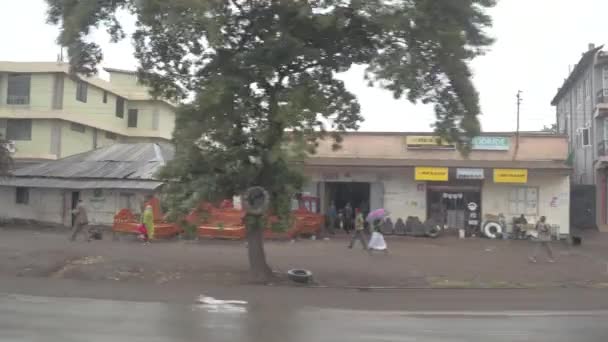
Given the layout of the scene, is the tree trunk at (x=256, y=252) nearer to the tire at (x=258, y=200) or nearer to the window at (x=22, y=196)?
the tire at (x=258, y=200)

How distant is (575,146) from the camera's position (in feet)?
126

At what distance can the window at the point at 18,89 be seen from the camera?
34.6 meters

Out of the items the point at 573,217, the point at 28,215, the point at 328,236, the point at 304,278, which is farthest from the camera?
the point at 573,217

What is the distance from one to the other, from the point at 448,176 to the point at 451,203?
1.57 metres

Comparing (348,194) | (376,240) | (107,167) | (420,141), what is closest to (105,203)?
(107,167)

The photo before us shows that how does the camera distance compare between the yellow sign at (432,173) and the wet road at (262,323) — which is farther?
the yellow sign at (432,173)

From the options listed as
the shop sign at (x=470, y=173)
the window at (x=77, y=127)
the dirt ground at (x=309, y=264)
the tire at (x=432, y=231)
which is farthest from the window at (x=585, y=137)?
the window at (x=77, y=127)

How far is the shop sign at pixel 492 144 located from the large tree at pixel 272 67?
13.8 metres

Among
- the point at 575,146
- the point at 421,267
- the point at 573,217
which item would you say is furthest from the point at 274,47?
the point at 575,146

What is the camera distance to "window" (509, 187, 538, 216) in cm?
2483

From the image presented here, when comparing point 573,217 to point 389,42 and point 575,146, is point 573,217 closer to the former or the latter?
point 575,146

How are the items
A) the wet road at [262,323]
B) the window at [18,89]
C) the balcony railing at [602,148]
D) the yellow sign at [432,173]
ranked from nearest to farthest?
the wet road at [262,323] < the yellow sign at [432,173] < the balcony railing at [602,148] < the window at [18,89]

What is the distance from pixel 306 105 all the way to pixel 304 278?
419 cm

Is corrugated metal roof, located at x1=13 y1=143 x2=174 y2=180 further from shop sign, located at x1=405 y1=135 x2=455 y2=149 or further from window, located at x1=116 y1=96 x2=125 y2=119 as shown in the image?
window, located at x1=116 y1=96 x2=125 y2=119
